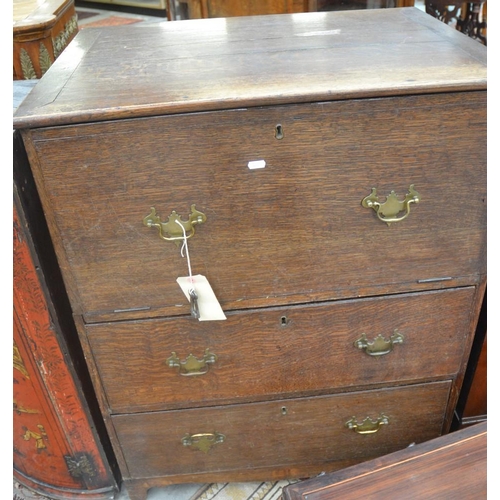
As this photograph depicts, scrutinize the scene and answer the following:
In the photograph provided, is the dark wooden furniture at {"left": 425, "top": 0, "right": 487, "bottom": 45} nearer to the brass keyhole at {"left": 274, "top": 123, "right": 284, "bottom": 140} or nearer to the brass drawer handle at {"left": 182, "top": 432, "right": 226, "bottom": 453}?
the brass keyhole at {"left": 274, "top": 123, "right": 284, "bottom": 140}

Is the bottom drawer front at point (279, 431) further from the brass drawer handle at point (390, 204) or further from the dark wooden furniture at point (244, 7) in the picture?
the dark wooden furniture at point (244, 7)

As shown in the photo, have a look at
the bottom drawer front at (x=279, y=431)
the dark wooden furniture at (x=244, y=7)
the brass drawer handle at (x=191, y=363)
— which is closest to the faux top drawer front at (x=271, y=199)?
the brass drawer handle at (x=191, y=363)

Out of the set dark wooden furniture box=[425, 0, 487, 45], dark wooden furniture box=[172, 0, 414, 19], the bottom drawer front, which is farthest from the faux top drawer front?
dark wooden furniture box=[425, 0, 487, 45]

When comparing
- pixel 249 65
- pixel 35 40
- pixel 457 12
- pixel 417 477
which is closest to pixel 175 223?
pixel 249 65

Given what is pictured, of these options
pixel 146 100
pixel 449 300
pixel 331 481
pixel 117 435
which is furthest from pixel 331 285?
pixel 117 435

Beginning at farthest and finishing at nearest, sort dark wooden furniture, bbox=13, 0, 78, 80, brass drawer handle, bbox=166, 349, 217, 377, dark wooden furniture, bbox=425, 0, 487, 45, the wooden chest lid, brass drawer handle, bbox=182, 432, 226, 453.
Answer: dark wooden furniture, bbox=425, 0, 487, 45
dark wooden furniture, bbox=13, 0, 78, 80
brass drawer handle, bbox=182, 432, 226, 453
brass drawer handle, bbox=166, 349, 217, 377
the wooden chest lid

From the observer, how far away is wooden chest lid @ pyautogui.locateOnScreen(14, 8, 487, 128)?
733 millimetres

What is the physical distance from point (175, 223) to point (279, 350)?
33 centimetres

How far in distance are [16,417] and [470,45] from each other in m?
1.15

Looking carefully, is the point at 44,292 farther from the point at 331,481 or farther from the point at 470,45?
the point at 470,45

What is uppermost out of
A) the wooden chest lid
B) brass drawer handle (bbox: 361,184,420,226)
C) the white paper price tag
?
the wooden chest lid

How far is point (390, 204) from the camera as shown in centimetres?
83

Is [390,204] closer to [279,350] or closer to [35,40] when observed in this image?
[279,350]

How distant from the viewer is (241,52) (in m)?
0.94
